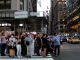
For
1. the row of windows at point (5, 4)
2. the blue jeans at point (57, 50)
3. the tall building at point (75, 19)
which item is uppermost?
the row of windows at point (5, 4)

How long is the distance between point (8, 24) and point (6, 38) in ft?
151

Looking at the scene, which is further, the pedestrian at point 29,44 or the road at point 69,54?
the pedestrian at point 29,44

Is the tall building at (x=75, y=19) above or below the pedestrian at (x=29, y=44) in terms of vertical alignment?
below

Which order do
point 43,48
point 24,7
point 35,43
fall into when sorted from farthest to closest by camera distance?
point 24,7 < point 35,43 < point 43,48

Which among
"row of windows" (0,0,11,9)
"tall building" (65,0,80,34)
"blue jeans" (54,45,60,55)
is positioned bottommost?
"tall building" (65,0,80,34)

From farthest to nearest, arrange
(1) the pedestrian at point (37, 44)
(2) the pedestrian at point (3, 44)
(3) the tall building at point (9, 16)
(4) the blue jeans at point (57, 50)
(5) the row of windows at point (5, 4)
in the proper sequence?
(5) the row of windows at point (5, 4), (3) the tall building at point (9, 16), (4) the blue jeans at point (57, 50), (1) the pedestrian at point (37, 44), (2) the pedestrian at point (3, 44)

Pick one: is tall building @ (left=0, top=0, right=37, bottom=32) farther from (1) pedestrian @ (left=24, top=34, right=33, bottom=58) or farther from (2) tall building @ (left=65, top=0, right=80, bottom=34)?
(2) tall building @ (left=65, top=0, right=80, bottom=34)

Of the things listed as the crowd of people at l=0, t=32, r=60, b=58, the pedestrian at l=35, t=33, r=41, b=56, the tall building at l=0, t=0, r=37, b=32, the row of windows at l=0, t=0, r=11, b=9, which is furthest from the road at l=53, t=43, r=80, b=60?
the row of windows at l=0, t=0, r=11, b=9

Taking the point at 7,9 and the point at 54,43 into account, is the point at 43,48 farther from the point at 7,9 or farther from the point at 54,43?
the point at 7,9

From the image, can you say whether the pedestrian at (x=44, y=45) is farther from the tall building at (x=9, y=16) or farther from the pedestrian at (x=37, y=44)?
the tall building at (x=9, y=16)

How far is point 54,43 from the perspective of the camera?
25625 mm

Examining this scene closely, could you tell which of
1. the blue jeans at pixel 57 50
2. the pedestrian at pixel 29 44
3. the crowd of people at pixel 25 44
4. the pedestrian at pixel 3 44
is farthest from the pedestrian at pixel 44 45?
the pedestrian at pixel 3 44

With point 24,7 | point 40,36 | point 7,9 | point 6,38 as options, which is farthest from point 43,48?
point 24,7

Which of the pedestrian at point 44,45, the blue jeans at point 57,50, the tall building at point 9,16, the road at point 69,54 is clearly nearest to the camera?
the road at point 69,54
